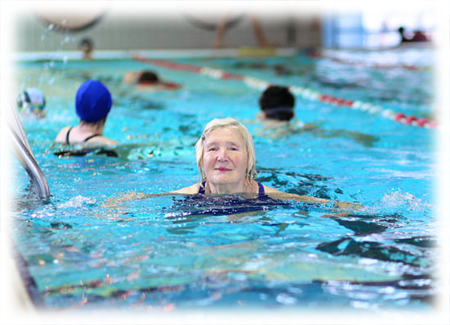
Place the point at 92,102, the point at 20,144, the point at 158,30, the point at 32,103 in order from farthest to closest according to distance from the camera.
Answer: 1. the point at 158,30
2. the point at 32,103
3. the point at 92,102
4. the point at 20,144

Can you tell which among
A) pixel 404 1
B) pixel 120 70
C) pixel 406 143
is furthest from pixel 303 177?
pixel 404 1

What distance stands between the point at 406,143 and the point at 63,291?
4.03 m

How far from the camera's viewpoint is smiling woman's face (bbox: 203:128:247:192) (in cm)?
298

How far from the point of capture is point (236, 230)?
2.72 metres

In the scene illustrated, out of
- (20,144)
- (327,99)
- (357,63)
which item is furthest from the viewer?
(357,63)

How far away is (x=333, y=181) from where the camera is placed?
154 inches

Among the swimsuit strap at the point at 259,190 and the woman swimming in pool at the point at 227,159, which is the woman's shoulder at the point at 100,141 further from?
the swimsuit strap at the point at 259,190

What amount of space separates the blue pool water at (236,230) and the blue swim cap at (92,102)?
1.07 feet

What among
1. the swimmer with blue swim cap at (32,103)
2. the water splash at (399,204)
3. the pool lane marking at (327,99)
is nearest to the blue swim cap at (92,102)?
the swimmer with blue swim cap at (32,103)

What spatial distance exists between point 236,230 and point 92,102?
218 cm

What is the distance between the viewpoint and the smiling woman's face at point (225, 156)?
298 centimetres

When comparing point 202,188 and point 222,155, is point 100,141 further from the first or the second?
point 222,155

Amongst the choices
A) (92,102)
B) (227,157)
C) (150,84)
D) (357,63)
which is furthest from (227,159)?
(357,63)

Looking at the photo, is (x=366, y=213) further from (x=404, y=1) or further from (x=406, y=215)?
(x=404, y=1)
